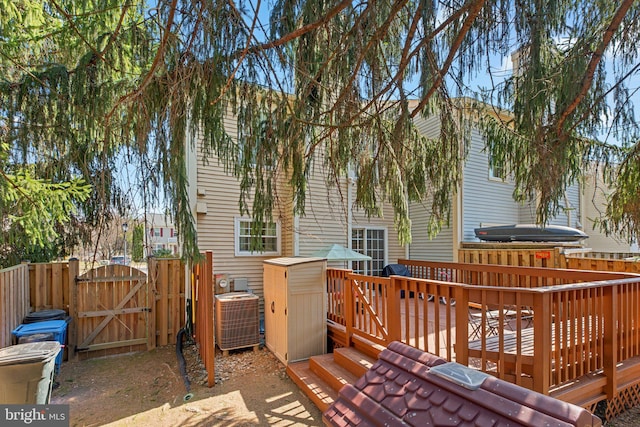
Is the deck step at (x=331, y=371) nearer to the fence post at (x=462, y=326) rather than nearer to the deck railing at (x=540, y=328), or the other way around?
the deck railing at (x=540, y=328)

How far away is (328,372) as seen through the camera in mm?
4004

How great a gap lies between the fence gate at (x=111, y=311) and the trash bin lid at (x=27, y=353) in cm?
247

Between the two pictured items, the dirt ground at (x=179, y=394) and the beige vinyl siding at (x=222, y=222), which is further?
the beige vinyl siding at (x=222, y=222)

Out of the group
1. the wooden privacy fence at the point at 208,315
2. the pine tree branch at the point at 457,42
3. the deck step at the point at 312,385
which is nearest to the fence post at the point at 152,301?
the wooden privacy fence at the point at 208,315

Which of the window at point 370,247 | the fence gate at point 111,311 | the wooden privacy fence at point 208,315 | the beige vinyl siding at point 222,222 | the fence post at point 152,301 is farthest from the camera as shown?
the window at point 370,247

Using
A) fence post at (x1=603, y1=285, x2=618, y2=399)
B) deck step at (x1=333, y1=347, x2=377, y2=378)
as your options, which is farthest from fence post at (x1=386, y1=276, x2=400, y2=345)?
fence post at (x1=603, y1=285, x2=618, y2=399)

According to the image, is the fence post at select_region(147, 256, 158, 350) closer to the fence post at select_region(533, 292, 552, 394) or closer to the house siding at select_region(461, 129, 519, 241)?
the fence post at select_region(533, 292, 552, 394)

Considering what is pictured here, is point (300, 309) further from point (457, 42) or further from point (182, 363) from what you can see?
point (457, 42)

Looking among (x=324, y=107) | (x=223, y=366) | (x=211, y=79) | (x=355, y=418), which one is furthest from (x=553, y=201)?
(x=223, y=366)

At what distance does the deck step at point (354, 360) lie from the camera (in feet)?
12.3

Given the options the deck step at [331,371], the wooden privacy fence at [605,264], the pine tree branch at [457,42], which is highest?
the pine tree branch at [457,42]

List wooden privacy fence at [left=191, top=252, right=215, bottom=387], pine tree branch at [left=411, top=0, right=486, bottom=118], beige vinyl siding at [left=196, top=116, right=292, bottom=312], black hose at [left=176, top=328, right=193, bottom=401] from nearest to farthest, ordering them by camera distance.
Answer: pine tree branch at [left=411, top=0, right=486, bottom=118] → black hose at [left=176, top=328, right=193, bottom=401] → wooden privacy fence at [left=191, top=252, right=215, bottom=387] → beige vinyl siding at [left=196, top=116, right=292, bottom=312]

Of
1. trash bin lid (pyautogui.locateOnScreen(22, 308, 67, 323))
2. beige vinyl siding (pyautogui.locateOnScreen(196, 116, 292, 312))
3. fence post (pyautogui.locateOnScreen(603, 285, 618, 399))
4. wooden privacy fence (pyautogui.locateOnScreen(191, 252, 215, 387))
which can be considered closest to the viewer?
fence post (pyautogui.locateOnScreen(603, 285, 618, 399))

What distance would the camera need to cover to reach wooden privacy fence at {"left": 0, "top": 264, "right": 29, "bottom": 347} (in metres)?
3.83
